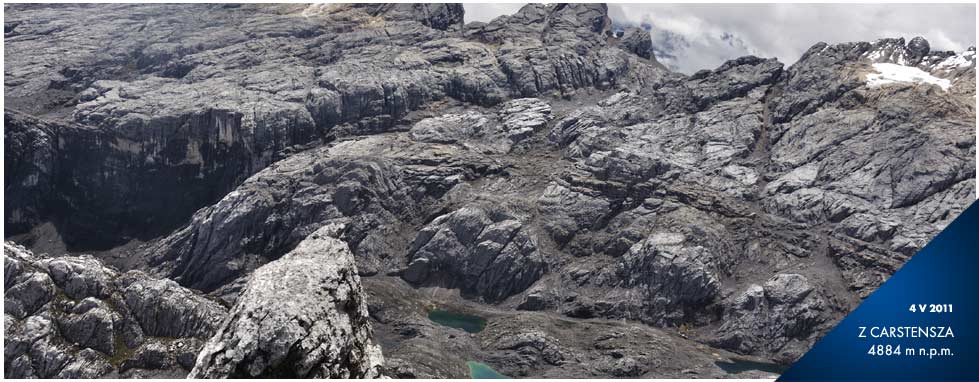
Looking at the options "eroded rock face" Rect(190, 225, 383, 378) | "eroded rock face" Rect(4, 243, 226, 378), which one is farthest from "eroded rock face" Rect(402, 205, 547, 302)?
"eroded rock face" Rect(190, 225, 383, 378)

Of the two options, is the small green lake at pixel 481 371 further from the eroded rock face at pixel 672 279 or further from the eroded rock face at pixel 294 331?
the eroded rock face at pixel 294 331

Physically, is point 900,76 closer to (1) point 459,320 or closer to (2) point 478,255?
(2) point 478,255

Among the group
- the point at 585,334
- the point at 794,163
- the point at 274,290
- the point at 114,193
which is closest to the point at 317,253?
the point at 274,290

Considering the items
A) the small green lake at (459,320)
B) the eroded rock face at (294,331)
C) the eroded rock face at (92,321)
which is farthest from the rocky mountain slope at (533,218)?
the eroded rock face at (294,331)

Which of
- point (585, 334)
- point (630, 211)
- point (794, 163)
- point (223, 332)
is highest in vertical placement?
point (794, 163)

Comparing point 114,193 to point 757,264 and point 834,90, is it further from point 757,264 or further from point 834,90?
point 834,90

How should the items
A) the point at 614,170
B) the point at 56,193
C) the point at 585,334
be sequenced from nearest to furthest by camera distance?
1. the point at 585,334
2. the point at 614,170
3. the point at 56,193

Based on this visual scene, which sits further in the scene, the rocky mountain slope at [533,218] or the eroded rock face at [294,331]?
the rocky mountain slope at [533,218]
